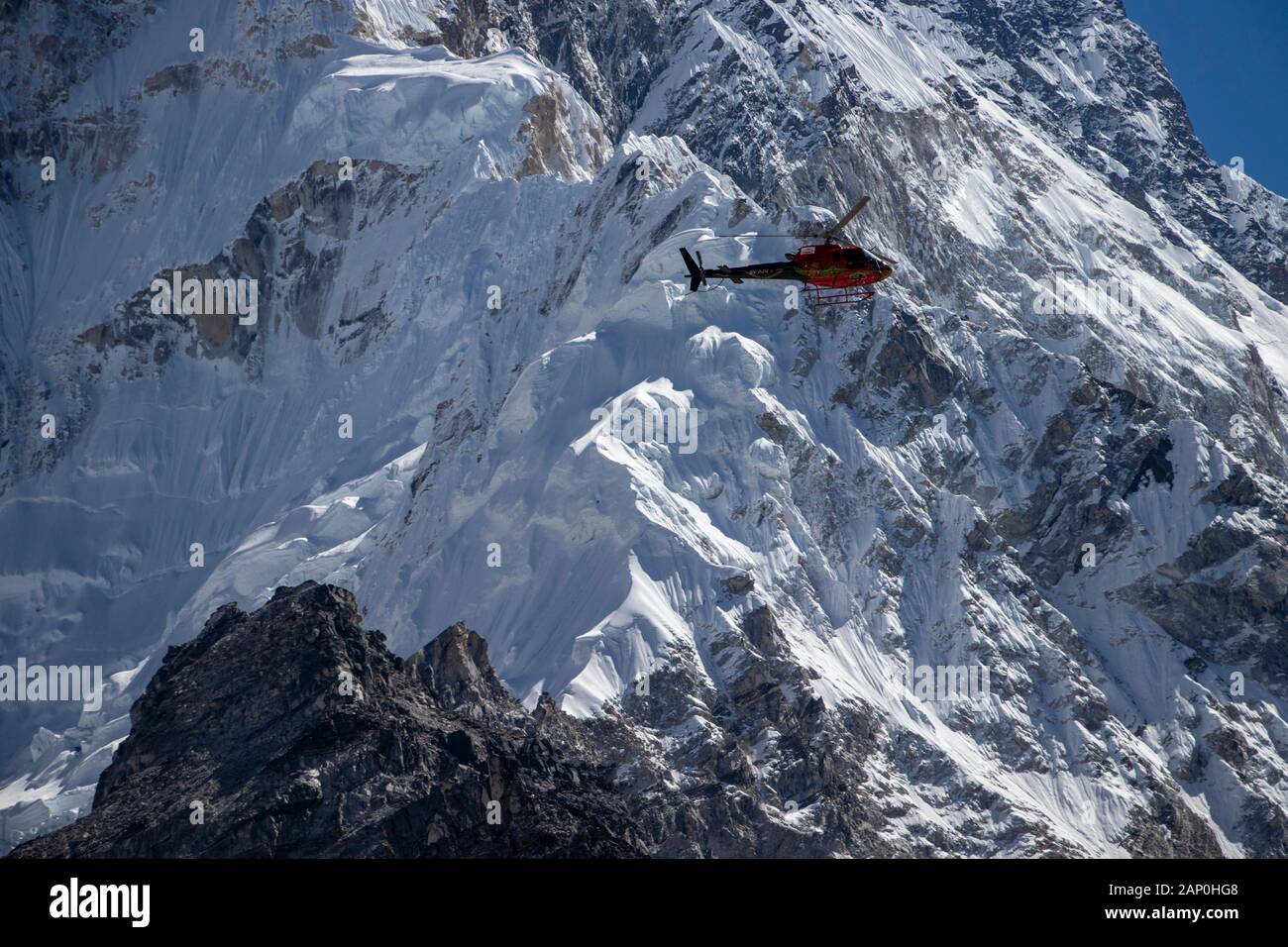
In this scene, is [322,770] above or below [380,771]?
above

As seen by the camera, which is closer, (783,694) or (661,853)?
(661,853)

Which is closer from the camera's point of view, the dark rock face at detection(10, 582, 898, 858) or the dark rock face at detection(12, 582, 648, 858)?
the dark rock face at detection(12, 582, 648, 858)

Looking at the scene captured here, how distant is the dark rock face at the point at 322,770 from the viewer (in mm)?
132375

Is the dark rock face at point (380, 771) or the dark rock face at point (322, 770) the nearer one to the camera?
the dark rock face at point (322, 770)

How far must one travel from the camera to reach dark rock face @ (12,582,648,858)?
13238 cm

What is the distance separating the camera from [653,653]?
175 m

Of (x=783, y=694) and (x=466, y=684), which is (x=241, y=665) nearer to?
(x=466, y=684)

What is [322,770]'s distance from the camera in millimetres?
135125
